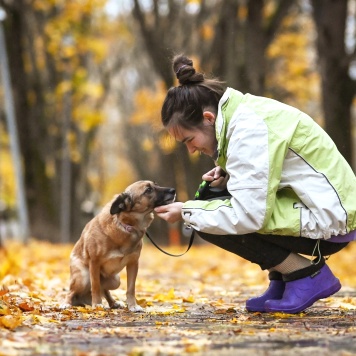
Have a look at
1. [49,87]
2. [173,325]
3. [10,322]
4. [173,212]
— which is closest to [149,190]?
→ [173,212]

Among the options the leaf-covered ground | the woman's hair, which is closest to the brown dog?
the leaf-covered ground

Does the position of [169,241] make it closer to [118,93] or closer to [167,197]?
[118,93]

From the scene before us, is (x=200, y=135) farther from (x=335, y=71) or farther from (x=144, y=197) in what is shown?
(x=335, y=71)

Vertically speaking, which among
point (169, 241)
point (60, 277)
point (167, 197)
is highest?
point (167, 197)

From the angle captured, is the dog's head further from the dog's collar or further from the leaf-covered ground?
the leaf-covered ground

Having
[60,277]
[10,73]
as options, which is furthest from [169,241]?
[60,277]

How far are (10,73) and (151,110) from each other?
672 centimetres

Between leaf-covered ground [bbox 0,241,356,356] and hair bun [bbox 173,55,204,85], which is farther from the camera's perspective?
hair bun [bbox 173,55,204,85]

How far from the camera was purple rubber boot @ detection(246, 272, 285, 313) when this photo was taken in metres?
5.81

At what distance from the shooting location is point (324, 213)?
5309 millimetres

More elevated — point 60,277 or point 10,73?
point 10,73

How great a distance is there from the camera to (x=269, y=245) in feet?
18.5

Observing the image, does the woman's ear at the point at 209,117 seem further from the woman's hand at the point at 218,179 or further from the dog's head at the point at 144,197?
the dog's head at the point at 144,197

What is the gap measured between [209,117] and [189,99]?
0.20m
